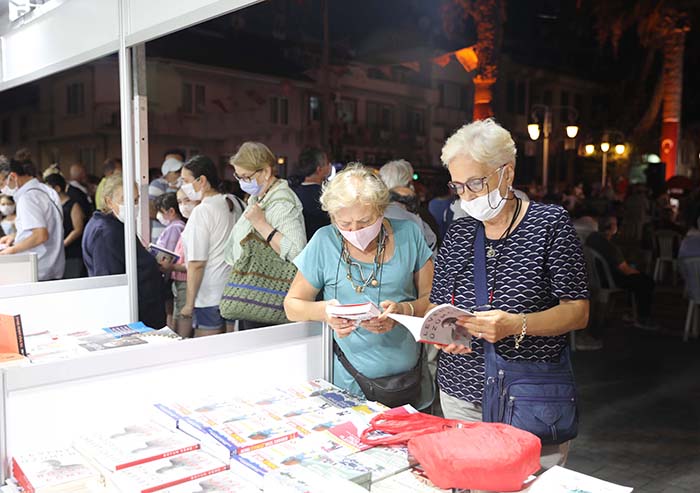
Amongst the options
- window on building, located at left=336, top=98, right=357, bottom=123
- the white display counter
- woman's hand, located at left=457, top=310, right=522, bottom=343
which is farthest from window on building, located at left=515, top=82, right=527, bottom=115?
woman's hand, located at left=457, top=310, right=522, bottom=343

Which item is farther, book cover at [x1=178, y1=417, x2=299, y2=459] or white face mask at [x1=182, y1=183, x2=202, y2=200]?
white face mask at [x1=182, y1=183, x2=202, y2=200]

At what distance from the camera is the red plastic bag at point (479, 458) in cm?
130

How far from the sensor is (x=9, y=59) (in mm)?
4918

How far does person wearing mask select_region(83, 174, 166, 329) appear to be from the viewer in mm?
3377

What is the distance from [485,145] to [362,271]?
592 mm

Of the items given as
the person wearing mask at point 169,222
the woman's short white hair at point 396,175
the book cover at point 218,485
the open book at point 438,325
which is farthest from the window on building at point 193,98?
the book cover at point 218,485

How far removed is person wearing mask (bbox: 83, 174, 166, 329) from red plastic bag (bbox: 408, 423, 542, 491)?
7.56ft

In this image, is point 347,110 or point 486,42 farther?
point 347,110

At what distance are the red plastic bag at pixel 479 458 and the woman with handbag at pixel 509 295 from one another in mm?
427

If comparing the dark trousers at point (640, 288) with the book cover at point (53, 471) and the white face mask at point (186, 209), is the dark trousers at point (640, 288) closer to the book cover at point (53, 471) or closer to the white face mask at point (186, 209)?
the white face mask at point (186, 209)

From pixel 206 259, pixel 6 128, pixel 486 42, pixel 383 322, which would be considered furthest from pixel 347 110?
pixel 383 322

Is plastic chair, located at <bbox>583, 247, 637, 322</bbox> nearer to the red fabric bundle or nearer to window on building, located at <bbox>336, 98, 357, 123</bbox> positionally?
the red fabric bundle

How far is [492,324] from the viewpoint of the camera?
1.77 meters

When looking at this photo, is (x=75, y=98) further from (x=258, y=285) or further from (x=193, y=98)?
(x=258, y=285)
